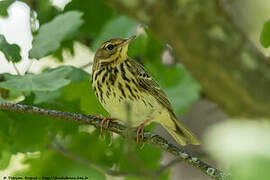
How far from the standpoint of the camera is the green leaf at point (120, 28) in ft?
9.98

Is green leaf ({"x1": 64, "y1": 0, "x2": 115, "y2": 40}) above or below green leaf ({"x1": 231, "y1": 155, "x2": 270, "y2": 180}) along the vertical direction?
above

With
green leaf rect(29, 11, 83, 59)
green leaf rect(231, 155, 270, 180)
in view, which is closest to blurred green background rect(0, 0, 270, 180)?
green leaf rect(29, 11, 83, 59)

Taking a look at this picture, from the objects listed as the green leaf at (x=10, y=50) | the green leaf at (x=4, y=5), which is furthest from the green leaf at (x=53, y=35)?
the green leaf at (x=4, y=5)

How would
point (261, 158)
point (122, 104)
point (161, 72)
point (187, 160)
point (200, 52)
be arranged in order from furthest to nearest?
point (161, 72), point (122, 104), point (200, 52), point (187, 160), point (261, 158)

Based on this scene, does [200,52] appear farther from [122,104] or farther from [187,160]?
[187,160]

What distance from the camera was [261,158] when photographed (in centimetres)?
54

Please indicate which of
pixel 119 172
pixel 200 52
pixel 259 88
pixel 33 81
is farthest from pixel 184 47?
pixel 33 81

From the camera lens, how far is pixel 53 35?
8.06 feet

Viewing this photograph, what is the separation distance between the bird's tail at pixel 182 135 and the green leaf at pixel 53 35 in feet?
3.85

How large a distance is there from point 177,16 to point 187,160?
93 centimetres

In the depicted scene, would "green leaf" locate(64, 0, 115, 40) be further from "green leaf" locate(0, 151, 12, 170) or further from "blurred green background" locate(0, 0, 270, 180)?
"green leaf" locate(0, 151, 12, 170)

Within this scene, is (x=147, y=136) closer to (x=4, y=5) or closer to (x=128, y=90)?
(x=128, y=90)

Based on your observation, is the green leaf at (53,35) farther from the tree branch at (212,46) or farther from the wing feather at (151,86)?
the wing feather at (151,86)

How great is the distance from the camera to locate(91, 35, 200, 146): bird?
3.10 meters
